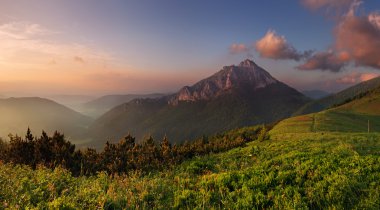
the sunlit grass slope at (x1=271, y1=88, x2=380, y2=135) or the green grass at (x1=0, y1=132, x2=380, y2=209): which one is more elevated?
the green grass at (x1=0, y1=132, x2=380, y2=209)

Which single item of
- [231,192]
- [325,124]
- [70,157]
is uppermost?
[231,192]

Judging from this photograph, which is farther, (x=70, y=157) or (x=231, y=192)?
(x=70, y=157)

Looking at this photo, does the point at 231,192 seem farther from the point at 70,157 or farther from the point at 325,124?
the point at 325,124

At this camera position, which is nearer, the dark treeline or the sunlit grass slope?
the dark treeline

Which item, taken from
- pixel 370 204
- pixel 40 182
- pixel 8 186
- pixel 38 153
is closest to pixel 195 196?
pixel 370 204

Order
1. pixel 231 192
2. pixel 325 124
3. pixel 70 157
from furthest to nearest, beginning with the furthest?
pixel 325 124 → pixel 70 157 → pixel 231 192

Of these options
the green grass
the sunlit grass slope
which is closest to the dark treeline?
the green grass

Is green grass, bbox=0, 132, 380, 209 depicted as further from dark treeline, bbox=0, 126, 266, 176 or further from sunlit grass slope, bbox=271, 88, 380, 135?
sunlit grass slope, bbox=271, 88, 380, 135

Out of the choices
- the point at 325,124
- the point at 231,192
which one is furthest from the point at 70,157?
the point at 325,124

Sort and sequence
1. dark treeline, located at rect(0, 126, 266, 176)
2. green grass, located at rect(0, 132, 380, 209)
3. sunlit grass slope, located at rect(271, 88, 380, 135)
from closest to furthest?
green grass, located at rect(0, 132, 380, 209)
dark treeline, located at rect(0, 126, 266, 176)
sunlit grass slope, located at rect(271, 88, 380, 135)

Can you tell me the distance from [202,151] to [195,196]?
81.0ft

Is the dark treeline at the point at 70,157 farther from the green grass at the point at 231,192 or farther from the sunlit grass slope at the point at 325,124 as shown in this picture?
the sunlit grass slope at the point at 325,124

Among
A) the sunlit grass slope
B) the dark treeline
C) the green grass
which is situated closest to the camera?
the green grass

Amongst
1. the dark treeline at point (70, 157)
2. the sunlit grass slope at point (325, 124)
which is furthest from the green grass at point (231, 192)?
the sunlit grass slope at point (325, 124)
